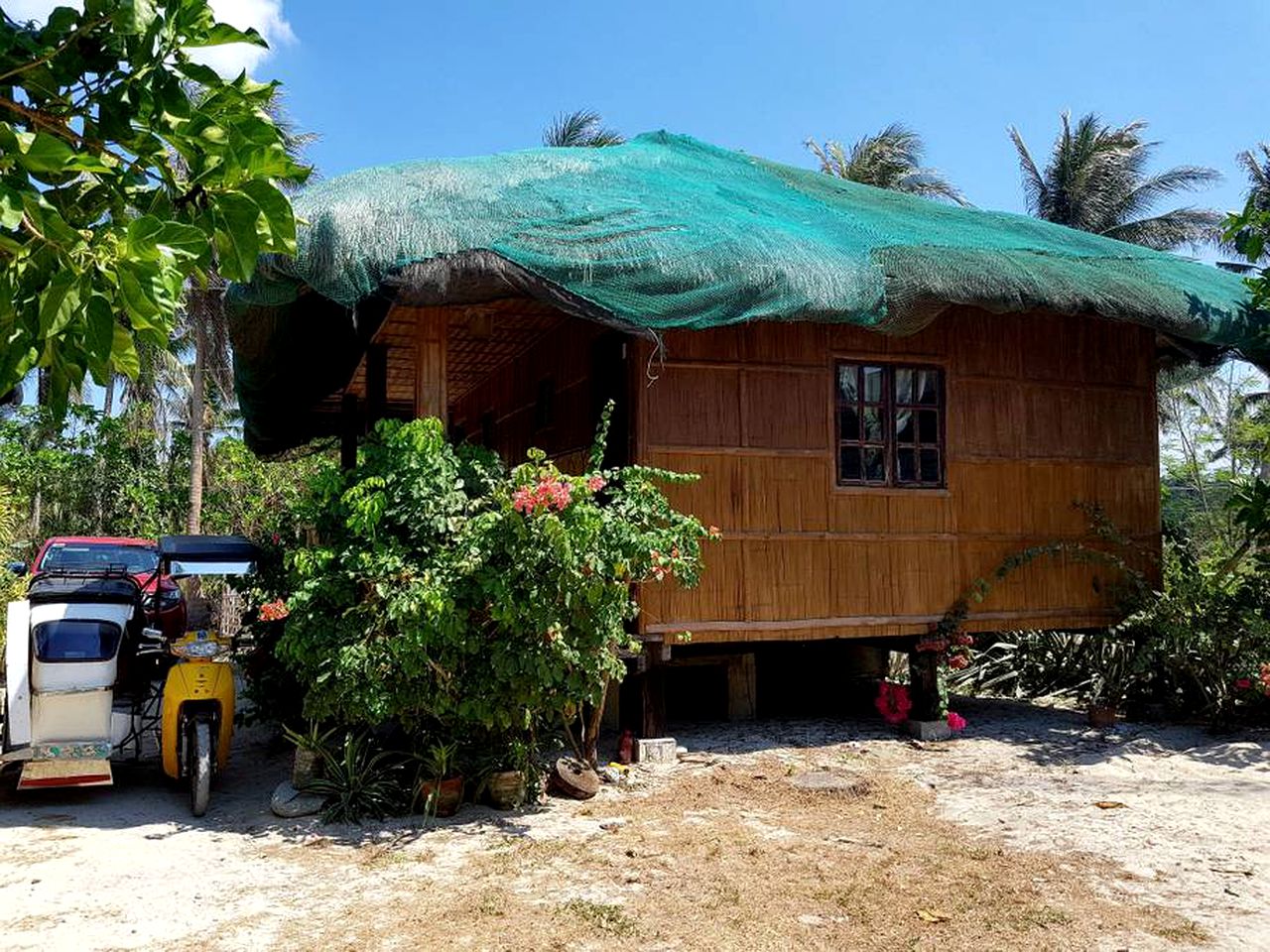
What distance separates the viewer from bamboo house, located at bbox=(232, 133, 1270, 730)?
6.63 m

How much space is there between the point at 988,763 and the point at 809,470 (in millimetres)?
2515

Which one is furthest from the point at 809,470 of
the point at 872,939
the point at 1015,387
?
the point at 872,939

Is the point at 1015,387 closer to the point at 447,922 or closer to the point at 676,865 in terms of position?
the point at 676,865

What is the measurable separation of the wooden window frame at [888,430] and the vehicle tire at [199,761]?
4822 mm

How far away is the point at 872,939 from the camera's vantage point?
414 centimetres

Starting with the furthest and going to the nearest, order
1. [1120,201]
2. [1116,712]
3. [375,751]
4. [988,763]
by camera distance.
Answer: [1120,201], [1116,712], [988,763], [375,751]

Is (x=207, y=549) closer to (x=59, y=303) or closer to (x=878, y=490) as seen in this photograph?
(x=878, y=490)

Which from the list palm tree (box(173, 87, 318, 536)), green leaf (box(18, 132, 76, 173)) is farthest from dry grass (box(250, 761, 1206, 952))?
palm tree (box(173, 87, 318, 536))

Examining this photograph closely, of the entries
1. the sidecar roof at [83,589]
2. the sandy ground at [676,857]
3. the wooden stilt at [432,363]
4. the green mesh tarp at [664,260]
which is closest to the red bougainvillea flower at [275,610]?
the sidecar roof at [83,589]

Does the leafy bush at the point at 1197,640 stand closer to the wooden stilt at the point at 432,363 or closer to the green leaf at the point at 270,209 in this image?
the wooden stilt at the point at 432,363

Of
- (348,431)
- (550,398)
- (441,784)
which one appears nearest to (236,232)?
(441,784)

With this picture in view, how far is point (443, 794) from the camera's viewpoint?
6.01m

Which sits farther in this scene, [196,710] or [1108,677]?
[1108,677]

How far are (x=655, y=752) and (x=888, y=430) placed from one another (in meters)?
3.20
